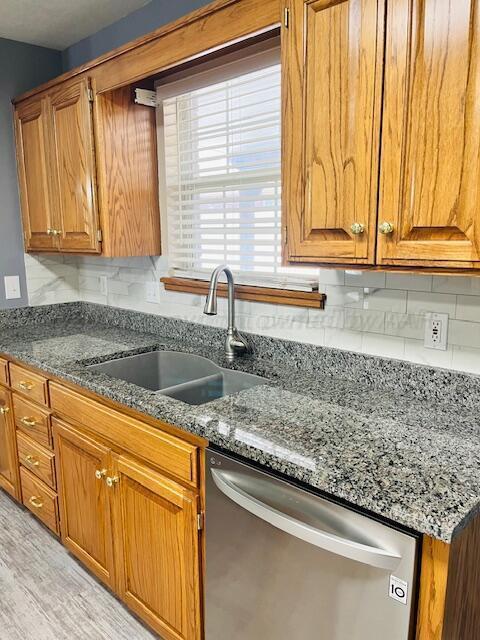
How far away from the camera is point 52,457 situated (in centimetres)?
213

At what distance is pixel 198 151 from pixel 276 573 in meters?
1.77

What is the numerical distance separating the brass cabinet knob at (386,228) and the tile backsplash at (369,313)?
0.37 meters

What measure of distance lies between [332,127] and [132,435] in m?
1.13

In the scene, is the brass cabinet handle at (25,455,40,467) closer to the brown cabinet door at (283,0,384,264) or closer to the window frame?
the window frame

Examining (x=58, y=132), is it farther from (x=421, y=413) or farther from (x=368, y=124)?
(x=421, y=413)

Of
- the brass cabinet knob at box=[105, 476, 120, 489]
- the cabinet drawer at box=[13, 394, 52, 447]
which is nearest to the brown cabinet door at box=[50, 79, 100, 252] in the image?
the cabinet drawer at box=[13, 394, 52, 447]

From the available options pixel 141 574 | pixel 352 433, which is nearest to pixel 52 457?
pixel 141 574

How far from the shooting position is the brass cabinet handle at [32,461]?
7.40ft

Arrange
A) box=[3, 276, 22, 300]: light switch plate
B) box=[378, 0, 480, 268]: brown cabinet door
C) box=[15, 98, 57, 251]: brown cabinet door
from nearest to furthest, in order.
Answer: box=[378, 0, 480, 268]: brown cabinet door, box=[15, 98, 57, 251]: brown cabinet door, box=[3, 276, 22, 300]: light switch plate

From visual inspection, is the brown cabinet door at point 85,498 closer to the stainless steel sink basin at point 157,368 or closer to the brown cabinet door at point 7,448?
the stainless steel sink basin at point 157,368

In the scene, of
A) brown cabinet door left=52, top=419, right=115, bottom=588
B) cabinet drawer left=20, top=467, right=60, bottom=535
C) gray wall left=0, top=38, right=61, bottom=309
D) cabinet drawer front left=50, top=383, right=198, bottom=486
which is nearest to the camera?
cabinet drawer front left=50, top=383, right=198, bottom=486

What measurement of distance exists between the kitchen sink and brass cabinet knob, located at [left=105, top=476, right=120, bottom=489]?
33 cm

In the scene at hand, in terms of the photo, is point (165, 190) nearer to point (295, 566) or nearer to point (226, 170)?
point (226, 170)

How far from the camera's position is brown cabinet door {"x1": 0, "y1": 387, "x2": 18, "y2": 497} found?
95.0 inches
